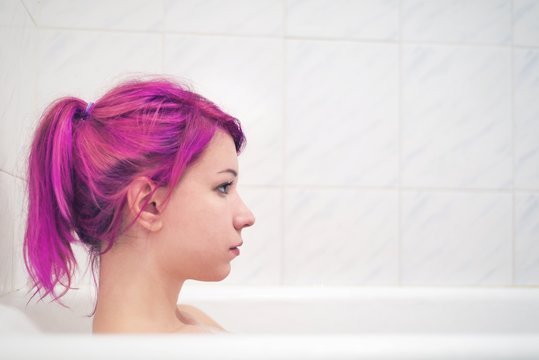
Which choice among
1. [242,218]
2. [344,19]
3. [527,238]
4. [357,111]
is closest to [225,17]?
[344,19]

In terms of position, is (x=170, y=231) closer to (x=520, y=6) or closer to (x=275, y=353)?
(x=275, y=353)

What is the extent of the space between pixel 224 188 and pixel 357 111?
769 millimetres

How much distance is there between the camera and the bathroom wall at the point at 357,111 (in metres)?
1.34

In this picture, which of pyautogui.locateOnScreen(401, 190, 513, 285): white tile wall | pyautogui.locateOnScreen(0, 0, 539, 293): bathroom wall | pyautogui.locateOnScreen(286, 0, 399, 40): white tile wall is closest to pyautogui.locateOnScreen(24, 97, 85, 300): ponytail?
pyautogui.locateOnScreen(0, 0, 539, 293): bathroom wall

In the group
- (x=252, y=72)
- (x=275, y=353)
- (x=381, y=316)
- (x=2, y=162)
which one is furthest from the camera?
(x=252, y=72)

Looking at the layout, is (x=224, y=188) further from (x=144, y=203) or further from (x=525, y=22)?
(x=525, y=22)

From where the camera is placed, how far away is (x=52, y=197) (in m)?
0.68

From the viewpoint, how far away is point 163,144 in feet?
2.23

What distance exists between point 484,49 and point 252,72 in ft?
2.48

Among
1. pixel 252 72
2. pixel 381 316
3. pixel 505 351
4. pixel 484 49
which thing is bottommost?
pixel 381 316

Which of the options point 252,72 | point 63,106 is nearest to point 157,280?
point 63,106

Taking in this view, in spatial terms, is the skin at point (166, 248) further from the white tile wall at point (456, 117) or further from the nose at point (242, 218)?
the white tile wall at point (456, 117)

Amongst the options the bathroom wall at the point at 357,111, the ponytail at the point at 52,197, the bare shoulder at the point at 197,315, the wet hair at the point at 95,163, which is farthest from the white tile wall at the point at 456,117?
the ponytail at the point at 52,197

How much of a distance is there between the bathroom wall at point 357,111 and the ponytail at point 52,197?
678mm
